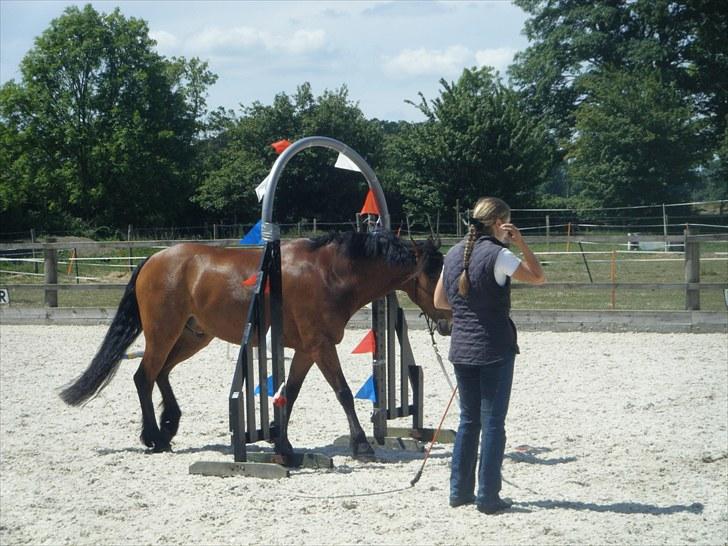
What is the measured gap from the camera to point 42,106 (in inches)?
1420

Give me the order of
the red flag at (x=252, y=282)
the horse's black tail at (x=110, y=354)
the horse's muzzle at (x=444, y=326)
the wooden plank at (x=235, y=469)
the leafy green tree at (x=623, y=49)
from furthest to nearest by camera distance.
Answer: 1. the leafy green tree at (x=623, y=49)
2. the horse's black tail at (x=110, y=354)
3. the red flag at (x=252, y=282)
4. the horse's muzzle at (x=444, y=326)
5. the wooden plank at (x=235, y=469)

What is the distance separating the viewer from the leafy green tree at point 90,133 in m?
36.0

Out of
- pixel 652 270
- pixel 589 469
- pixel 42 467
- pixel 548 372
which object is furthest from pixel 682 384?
pixel 652 270

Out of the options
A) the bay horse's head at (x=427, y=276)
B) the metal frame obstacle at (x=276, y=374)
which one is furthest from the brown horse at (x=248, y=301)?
the metal frame obstacle at (x=276, y=374)

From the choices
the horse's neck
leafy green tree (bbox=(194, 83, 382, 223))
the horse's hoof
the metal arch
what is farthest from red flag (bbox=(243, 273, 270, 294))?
leafy green tree (bbox=(194, 83, 382, 223))

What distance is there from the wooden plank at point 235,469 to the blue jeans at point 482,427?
1.44m

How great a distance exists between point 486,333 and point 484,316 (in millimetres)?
89

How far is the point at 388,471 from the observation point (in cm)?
544

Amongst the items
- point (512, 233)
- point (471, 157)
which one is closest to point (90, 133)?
point (471, 157)

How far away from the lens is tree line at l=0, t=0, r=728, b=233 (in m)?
31.0

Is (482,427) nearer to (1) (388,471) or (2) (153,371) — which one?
(1) (388,471)

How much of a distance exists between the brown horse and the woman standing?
1.26m

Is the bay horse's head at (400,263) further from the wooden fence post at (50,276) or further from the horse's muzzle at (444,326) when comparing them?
the wooden fence post at (50,276)

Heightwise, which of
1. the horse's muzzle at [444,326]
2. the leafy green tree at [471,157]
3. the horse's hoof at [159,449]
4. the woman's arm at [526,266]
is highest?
the leafy green tree at [471,157]
